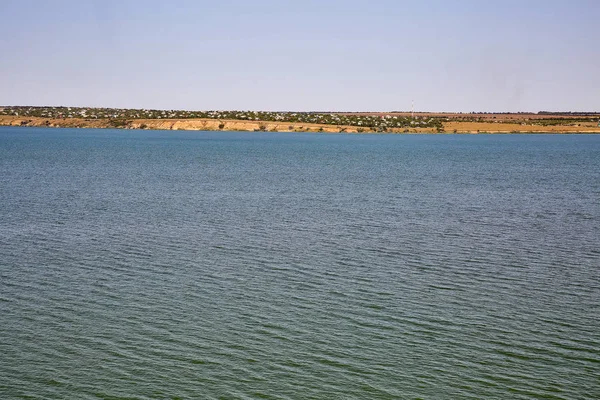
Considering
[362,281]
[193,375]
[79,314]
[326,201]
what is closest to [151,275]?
[79,314]

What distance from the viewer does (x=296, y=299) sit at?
27844mm

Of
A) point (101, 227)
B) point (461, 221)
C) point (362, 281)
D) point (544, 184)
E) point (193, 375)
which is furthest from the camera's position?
point (544, 184)

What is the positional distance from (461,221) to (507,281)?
55.4ft

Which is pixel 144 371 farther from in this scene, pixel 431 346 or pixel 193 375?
pixel 431 346

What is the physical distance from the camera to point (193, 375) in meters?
20.5

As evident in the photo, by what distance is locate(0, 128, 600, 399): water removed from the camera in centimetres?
2042

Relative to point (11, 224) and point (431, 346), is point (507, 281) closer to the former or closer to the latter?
point (431, 346)

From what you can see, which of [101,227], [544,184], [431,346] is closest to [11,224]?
[101,227]

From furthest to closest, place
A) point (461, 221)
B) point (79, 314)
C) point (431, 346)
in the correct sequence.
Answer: point (461, 221), point (79, 314), point (431, 346)

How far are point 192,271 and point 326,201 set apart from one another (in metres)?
28.0

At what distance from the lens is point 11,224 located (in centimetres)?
4347

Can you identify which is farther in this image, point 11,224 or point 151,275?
point 11,224

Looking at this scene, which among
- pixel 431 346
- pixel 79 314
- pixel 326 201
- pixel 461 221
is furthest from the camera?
pixel 326 201

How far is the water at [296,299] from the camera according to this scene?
804 inches
